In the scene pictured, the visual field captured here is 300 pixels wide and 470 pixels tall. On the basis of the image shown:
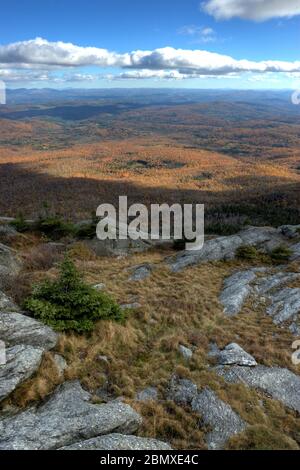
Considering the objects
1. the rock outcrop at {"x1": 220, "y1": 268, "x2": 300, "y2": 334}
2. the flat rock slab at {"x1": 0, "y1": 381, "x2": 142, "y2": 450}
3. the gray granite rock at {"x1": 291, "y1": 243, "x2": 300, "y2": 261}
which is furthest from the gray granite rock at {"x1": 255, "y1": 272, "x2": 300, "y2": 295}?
the flat rock slab at {"x1": 0, "y1": 381, "x2": 142, "y2": 450}

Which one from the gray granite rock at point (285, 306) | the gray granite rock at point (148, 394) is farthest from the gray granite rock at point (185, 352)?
the gray granite rock at point (285, 306)

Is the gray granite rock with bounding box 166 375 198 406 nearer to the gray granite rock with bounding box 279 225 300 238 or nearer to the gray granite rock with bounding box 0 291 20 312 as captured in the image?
the gray granite rock with bounding box 0 291 20 312

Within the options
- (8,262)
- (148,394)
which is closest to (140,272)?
(8,262)

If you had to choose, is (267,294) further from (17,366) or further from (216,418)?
(17,366)

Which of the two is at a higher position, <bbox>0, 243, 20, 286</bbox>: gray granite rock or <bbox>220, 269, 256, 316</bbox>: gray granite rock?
<bbox>0, 243, 20, 286</bbox>: gray granite rock
